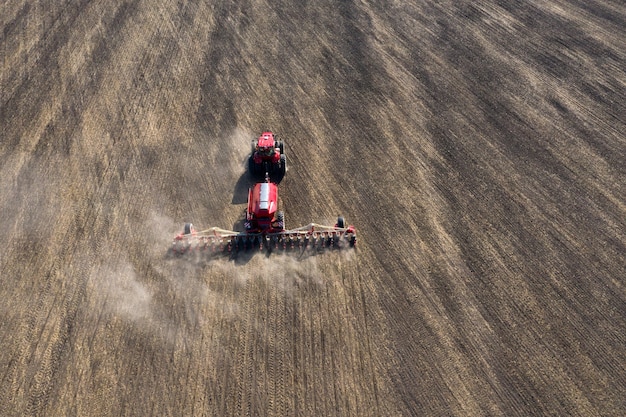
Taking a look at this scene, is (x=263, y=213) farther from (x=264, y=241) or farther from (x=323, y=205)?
(x=323, y=205)

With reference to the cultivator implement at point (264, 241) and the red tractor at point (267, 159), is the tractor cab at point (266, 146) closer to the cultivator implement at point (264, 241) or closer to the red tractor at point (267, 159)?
the red tractor at point (267, 159)

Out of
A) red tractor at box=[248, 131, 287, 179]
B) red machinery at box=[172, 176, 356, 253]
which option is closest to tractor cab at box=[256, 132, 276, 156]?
red tractor at box=[248, 131, 287, 179]

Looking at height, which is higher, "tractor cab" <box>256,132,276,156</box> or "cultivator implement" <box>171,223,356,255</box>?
"tractor cab" <box>256,132,276,156</box>

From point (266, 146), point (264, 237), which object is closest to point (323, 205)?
point (264, 237)

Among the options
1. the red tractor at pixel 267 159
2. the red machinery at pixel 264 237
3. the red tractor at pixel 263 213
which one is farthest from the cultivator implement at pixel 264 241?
Result: the red tractor at pixel 267 159

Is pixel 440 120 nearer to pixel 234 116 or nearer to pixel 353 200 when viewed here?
pixel 353 200

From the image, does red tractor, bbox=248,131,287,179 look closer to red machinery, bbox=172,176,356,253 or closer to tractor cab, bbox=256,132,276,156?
tractor cab, bbox=256,132,276,156

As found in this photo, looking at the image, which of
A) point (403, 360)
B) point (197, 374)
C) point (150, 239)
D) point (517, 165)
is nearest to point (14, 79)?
point (150, 239)
